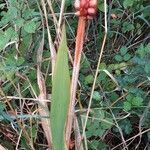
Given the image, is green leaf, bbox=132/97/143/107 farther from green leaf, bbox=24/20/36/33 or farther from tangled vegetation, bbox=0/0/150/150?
green leaf, bbox=24/20/36/33

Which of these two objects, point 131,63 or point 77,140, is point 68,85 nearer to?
point 77,140

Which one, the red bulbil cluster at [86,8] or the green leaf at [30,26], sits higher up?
the red bulbil cluster at [86,8]

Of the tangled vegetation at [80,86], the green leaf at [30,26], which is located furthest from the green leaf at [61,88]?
the green leaf at [30,26]

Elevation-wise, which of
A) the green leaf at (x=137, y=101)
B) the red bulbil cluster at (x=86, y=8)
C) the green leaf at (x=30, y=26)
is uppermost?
the red bulbil cluster at (x=86, y=8)

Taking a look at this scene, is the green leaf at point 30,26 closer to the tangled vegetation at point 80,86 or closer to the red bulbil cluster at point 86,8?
the tangled vegetation at point 80,86

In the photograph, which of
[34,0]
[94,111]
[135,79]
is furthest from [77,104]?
[34,0]

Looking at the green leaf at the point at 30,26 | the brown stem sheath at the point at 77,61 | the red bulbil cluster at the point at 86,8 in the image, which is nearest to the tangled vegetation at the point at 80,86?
the green leaf at the point at 30,26

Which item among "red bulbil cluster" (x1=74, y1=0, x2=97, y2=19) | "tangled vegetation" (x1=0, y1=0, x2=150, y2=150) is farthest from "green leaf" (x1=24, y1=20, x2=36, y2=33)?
"red bulbil cluster" (x1=74, y1=0, x2=97, y2=19)

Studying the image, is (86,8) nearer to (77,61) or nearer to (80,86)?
(77,61)

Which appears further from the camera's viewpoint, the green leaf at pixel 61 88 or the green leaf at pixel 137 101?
the green leaf at pixel 137 101

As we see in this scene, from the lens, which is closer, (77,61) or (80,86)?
(77,61)

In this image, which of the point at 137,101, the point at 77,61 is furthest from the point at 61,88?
the point at 137,101

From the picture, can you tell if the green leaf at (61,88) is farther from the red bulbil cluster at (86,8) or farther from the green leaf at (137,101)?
the green leaf at (137,101)
